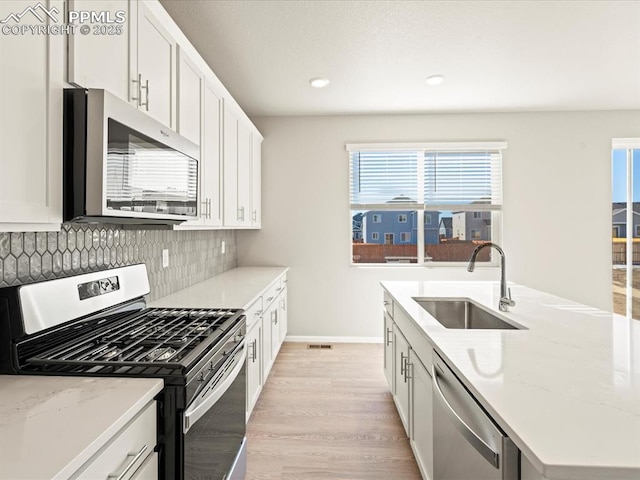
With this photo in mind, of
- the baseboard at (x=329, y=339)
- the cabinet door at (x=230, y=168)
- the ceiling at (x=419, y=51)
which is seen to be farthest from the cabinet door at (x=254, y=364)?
the ceiling at (x=419, y=51)

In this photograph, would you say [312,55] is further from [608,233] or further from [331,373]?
[608,233]

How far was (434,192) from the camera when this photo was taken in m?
4.35

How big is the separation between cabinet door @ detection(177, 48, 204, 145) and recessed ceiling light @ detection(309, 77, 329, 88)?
4.11 ft

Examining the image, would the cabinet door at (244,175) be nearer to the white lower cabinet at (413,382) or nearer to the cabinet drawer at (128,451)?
the white lower cabinet at (413,382)

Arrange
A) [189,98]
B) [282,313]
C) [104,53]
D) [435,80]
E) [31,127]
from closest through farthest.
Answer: [31,127] < [104,53] < [189,98] < [435,80] < [282,313]

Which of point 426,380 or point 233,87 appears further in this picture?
point 233,87

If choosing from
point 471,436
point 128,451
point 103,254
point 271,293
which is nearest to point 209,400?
point 128,451

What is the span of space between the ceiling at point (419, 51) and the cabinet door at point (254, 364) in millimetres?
1956

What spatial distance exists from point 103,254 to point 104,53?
0.91 meters

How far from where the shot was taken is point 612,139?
419cm

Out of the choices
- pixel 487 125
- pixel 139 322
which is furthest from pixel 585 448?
pixel 487 125

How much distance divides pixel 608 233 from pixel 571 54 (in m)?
2.28

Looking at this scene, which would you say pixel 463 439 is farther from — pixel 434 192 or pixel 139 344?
pixel 434 192

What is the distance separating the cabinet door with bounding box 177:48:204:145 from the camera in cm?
200
